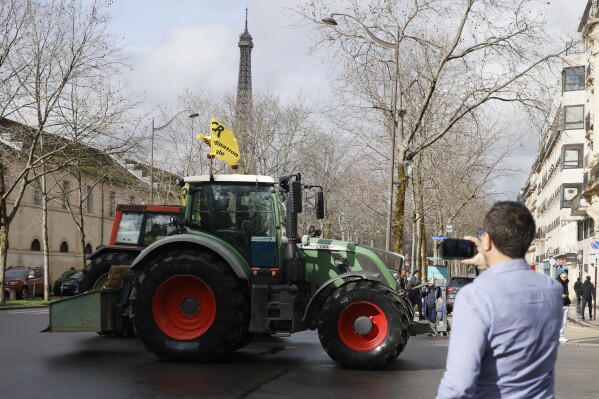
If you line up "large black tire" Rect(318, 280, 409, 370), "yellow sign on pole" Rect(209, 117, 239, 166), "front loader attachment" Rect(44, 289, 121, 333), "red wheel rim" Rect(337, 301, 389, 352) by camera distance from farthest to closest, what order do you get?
"yellow sign on pole" Rect(209, 117, 239, 166)
"front loader attachment" Rect(44, 289, 121, 333)
"red wheel rim" Rect(337, 301, 389, 352)
"large black tire" Rect(318, 280, 409, 370)

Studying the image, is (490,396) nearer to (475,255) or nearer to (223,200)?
(475,255)

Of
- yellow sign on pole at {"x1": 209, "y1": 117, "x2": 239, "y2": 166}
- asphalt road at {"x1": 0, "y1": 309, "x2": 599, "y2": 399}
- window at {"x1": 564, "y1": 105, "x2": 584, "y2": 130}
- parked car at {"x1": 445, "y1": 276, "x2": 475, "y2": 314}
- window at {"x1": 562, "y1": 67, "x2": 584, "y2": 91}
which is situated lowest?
parked car at {"x1": 445, "y1": 276, "x2": 475, "y2": 314}

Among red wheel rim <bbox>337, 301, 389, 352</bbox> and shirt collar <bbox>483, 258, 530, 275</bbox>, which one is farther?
red wheel rim <bbox>337, 301, 389, 352</bbox>

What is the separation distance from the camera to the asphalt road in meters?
10.1

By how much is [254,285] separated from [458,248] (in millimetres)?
8792

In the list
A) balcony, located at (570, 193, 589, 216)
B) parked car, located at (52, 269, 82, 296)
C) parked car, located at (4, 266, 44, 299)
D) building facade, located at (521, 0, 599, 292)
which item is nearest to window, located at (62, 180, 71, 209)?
parked car, located at (52, 269, 82, 296)

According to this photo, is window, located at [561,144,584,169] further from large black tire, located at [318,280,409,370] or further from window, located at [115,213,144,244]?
large black tire, located at [318,280,409,370]

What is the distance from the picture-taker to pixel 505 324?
141 inches

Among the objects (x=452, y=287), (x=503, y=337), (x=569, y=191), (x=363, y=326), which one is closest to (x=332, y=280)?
(x=363, y=326)

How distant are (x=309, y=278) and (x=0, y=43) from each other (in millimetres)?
20666

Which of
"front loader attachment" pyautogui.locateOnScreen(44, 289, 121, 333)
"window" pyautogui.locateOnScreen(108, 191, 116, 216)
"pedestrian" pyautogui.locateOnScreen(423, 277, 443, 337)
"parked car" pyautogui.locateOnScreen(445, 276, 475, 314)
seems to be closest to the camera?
"front loader attachment" pyautogui.locateOnScreen(44, 289, 121, 333)

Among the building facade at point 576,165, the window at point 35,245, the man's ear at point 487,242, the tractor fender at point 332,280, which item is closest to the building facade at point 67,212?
the window at point 35,245

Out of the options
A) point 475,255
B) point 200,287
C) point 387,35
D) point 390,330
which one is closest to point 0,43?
point 387,35

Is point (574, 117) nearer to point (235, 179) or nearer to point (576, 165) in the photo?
point (576, 165)
